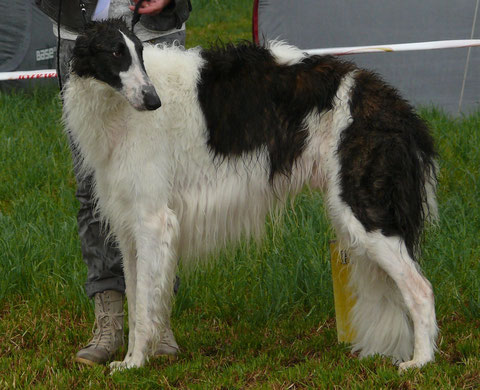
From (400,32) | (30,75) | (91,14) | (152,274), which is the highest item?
(91,14)

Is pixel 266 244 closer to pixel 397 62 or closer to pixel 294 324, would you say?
pixel 294 324

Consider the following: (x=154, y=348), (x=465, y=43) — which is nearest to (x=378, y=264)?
(x=154, y=348)

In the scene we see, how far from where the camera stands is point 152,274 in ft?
13.5

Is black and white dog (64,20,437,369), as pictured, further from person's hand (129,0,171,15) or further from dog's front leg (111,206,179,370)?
person's hand (129,0,171,15)

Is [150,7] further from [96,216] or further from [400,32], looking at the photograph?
[400,32]

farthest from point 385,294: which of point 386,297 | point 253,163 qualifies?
point 253,163

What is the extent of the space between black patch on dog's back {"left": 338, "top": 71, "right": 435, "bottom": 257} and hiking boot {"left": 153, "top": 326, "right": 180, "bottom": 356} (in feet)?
4.10

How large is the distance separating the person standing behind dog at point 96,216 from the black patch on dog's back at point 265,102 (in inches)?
14.6

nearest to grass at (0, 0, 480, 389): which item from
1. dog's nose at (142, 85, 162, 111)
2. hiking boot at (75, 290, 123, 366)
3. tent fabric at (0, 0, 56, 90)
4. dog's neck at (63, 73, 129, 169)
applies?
hiking boot at (75, 290, 123, 366)

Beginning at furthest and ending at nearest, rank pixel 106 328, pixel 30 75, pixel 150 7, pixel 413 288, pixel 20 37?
pixel 20 37 → pixel 30 75 → pixel 106 328 → pixel 150 7 → pixel 413 288

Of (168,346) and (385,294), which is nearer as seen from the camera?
(385,294)

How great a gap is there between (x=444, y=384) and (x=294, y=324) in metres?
1.23

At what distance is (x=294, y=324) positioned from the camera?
15.7 feet

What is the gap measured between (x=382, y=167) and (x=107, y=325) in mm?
1749
